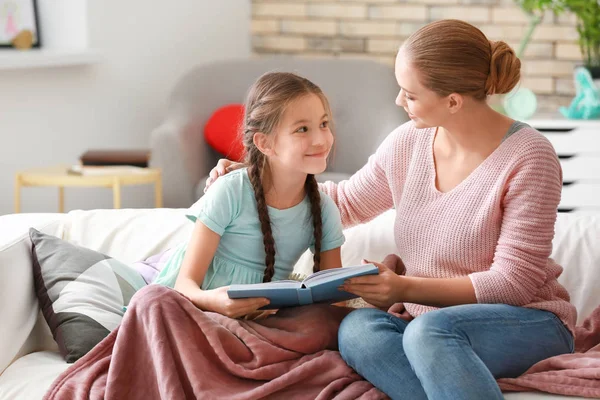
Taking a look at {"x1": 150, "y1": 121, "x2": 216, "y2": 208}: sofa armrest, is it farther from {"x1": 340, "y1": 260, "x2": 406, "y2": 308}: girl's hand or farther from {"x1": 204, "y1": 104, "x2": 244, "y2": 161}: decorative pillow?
{"x1": 340, "y1": 260, "x2": 406, "y2": 308}: girl's hand

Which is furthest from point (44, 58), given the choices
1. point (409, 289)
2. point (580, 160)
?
point (409, 289)

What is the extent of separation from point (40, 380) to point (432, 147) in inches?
36.8

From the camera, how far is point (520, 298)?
185cm

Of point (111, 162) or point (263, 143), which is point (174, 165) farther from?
point (263, 143)

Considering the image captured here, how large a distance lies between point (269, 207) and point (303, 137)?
180 millimetres

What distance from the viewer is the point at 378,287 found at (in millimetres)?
1771

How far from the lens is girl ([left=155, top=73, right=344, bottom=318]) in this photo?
6.29ft

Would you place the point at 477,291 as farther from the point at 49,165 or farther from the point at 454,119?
the point at 49,165

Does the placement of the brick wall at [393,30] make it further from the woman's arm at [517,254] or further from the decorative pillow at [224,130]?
the woman's arm at [517,254]

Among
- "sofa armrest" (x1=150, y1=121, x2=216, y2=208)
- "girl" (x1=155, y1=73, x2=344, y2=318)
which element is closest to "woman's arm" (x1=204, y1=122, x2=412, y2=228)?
"girl" (x1=155, y1=73, x2=344, y2=318)

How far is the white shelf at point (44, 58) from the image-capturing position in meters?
3.75

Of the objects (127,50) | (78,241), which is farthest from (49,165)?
(78,241)

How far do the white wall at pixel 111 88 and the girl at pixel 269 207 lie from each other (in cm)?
211

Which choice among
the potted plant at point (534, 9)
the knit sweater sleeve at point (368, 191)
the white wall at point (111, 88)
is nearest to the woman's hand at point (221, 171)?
the knit sweater sleeve at point (368, 191)
